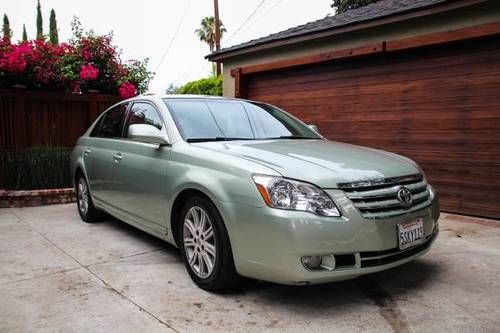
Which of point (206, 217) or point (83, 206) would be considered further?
point (83, 206)

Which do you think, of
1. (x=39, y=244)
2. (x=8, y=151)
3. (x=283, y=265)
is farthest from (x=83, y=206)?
(x=283, y=265)

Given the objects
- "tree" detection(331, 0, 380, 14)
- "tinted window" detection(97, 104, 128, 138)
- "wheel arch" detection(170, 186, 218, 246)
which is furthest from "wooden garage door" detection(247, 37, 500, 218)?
"tree" detection(331, 0, 380, 14)

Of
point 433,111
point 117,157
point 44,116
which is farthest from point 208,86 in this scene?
point 117,157

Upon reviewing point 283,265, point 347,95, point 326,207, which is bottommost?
point 283,265

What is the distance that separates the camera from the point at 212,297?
3242 millimetres

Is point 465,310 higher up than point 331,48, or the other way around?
point 331,48

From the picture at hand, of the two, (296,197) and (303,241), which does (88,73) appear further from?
(303,241)

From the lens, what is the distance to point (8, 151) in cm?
734

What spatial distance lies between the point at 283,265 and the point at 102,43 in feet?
24.1

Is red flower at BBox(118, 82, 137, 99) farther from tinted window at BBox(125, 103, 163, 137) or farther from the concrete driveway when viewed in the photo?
the concrete driveway

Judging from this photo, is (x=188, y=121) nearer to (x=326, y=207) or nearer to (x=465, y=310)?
(x=326, y=207)

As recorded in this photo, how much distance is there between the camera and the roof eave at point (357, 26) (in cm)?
592

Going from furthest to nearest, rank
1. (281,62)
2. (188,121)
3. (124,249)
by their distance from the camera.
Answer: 1. (281,62)
2. (124,249)
3. (188,121)

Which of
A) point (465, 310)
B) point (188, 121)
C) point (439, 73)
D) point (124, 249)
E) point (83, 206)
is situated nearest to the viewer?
point (465, 310)
